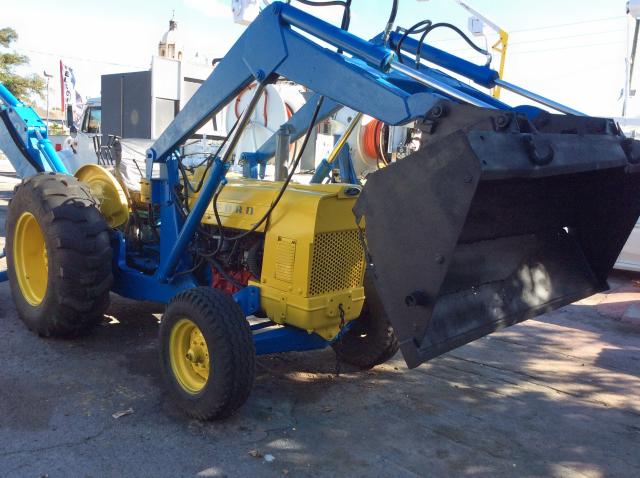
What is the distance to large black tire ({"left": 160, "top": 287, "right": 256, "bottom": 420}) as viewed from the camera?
3.42 metres

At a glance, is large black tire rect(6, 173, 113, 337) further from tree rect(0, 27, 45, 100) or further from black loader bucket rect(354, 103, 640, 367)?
tree rect(0, 27, 45, 100)

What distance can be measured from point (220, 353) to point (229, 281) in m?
0.84

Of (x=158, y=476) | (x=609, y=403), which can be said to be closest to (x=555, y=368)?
(x=609, y=403)

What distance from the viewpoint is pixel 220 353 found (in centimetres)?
342

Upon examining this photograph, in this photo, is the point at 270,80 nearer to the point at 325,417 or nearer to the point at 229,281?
the point at 229,281

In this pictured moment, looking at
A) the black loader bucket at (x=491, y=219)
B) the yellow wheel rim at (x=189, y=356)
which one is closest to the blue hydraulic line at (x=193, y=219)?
the yellow wheel rim at (x=189, y=356)

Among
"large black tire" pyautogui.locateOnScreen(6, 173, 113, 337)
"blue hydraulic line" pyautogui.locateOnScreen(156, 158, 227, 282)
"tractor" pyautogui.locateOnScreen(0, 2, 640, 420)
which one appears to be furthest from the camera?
"large black tire" pyautogui.locateOnScreen(6, 173, 113, 337)

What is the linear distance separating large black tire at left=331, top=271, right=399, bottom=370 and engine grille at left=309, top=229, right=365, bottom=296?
0.30 meters

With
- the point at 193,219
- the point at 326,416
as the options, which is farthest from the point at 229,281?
the point at 326,416

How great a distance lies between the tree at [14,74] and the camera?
29719 mm

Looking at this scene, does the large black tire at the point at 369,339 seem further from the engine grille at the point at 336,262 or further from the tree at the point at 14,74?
the tree at the point at 14,74

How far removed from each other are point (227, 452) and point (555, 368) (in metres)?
3.17

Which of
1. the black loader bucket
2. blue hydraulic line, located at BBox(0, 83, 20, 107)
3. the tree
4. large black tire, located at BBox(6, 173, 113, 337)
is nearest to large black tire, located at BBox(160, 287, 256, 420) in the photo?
the black loader bucket

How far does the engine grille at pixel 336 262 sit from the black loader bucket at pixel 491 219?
791 millimetres
